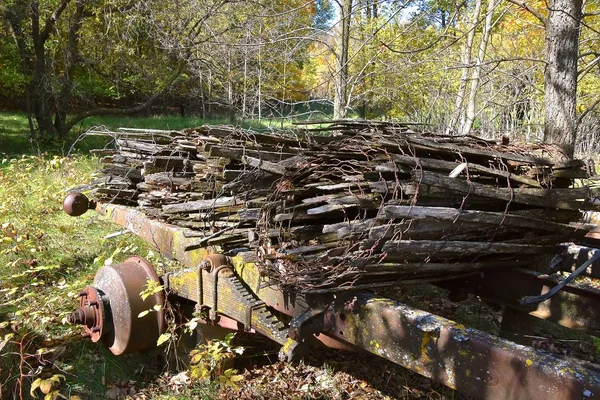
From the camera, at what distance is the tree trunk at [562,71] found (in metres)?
4.01

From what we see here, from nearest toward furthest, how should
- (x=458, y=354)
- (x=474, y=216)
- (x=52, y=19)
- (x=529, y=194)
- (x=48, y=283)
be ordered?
(x=458, y=354) → (x=474, y=216) → (x=529, y=194) → (x=48, y=283) → (x=52, y=19)

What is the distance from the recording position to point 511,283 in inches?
125

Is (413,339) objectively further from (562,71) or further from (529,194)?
(562,71)

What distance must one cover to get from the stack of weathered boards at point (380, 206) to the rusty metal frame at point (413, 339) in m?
0.16

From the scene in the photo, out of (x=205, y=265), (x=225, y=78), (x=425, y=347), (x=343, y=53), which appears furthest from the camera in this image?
(x=225, y=78)

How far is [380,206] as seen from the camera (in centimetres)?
227

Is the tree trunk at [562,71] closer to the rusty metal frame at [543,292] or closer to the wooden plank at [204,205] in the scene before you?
the rusty metal frame at [543,292]

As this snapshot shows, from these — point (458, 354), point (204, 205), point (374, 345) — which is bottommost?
point (374, 345)

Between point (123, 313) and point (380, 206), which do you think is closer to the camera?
point (380, 206)

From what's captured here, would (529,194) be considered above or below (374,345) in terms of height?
above

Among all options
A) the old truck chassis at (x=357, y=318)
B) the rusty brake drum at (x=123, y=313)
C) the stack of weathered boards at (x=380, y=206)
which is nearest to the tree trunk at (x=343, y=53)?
the old truck chassis at (x=357, y=318)

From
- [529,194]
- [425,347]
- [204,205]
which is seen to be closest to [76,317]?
[204,205]

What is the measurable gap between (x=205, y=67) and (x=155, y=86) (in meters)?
1.80

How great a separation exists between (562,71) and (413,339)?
3039mm
